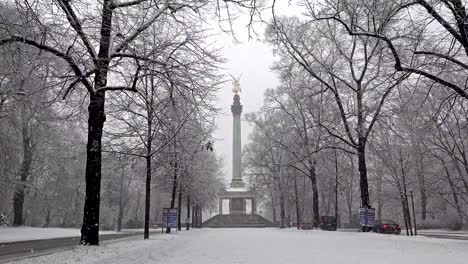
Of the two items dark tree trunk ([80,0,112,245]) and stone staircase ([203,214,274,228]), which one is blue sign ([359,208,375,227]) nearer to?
dark tree trunk ([80,0,112,245])

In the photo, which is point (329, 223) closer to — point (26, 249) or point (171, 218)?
point (171, 218)

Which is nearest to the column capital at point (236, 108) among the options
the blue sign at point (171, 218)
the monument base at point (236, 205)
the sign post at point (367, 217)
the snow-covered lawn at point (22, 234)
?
the monument base at point (236, 205)

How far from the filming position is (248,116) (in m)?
46.6

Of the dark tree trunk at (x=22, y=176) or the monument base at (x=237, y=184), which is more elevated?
the monument base at (x=237, y=184)

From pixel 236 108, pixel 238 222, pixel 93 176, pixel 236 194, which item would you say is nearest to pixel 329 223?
pixel 93 176

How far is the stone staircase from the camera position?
5938 centimetres

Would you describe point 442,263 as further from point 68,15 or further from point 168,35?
point 168,35

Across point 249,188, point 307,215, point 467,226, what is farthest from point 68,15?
point 249,188

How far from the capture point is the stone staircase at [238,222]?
195ft

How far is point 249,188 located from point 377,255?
2503 inches

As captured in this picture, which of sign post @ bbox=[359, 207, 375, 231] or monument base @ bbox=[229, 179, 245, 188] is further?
monument base @ bbox=[229, 179, 245, 188]

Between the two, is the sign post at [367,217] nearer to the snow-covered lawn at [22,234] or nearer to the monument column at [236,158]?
the snow-covered lawn at [22,234]

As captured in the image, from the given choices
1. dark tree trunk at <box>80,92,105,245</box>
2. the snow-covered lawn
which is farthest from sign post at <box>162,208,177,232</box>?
dark tree trunk at <box>80,92,105,245</box>

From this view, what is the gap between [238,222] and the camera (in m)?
60.9
